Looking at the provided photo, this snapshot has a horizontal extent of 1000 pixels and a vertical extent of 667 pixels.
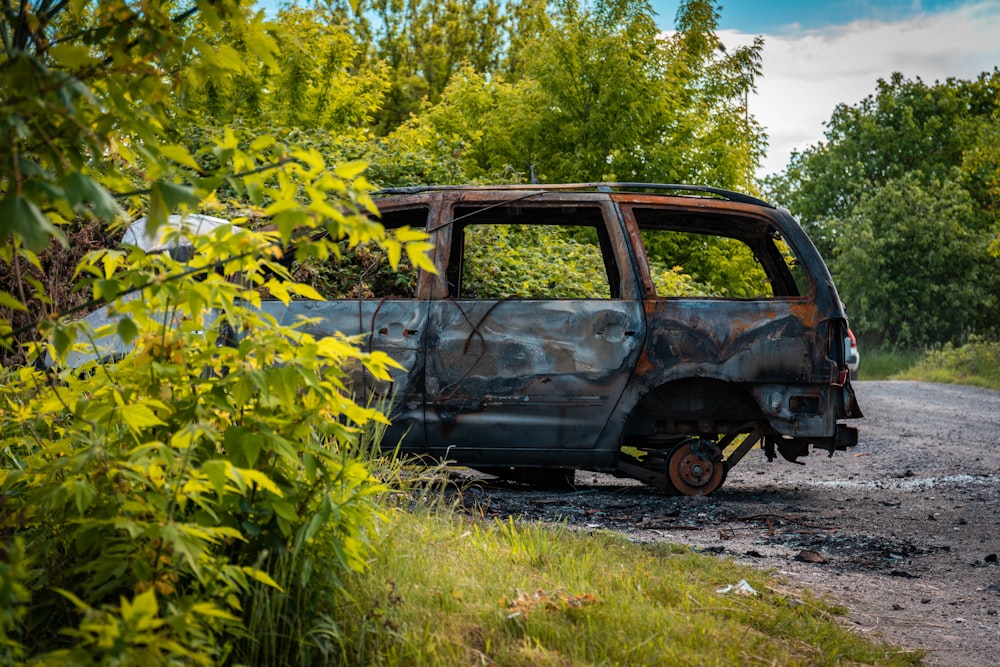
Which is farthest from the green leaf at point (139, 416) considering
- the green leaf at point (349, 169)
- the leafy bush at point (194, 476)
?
the green leaf at point (349, 169)

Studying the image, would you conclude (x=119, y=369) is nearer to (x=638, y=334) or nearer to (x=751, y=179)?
(x=638, y=334)

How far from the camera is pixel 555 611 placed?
4.11 meters

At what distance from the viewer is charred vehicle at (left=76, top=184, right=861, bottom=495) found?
7020 millimetres

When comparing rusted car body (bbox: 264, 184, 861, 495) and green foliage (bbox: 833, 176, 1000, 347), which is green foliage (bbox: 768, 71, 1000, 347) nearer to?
green foliage (bbox: 833, 176, 1000, 347)

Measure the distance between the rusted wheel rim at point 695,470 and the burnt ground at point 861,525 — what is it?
11cm

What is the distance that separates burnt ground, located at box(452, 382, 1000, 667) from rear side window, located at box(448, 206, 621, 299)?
1.55m

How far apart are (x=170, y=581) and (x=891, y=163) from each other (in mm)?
62923

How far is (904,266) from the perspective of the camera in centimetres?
5009

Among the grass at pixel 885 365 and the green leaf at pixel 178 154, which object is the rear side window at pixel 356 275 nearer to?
the green leaf at pixel 178 154

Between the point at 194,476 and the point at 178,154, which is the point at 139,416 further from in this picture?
the point at 178,154

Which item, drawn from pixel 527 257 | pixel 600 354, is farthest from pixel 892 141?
pixel 600 354

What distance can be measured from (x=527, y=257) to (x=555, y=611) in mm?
8568

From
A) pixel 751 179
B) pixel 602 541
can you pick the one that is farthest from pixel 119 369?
pixel 751 179

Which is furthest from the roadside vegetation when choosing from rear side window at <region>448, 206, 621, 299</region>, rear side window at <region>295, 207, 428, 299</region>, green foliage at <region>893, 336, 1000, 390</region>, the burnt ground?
green foliage at <region>893, 336, 1000, 390</region>
